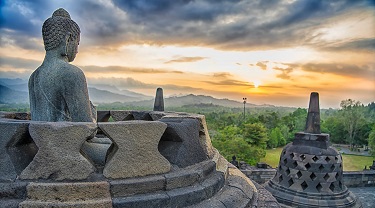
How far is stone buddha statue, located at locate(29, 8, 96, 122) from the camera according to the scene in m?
3.15

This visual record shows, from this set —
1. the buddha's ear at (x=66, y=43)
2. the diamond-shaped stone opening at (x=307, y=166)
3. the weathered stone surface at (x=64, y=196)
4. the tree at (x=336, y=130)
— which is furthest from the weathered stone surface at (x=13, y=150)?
the tree at (x=336, y=130)

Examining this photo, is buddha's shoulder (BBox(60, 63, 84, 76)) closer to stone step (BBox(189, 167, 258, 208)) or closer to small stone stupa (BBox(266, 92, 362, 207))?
stone step (BBox(189, 167, 258, 208))

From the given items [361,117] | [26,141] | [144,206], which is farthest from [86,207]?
[361,117]

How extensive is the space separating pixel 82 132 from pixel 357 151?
144 feet

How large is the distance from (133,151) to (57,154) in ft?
2.03

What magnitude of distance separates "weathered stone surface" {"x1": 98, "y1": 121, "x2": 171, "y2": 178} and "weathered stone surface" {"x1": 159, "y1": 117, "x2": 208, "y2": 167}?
214mm

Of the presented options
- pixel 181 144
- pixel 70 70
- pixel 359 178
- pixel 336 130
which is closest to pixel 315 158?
pixel 181 144

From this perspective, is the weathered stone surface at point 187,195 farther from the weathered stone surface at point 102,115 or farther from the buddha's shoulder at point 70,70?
the weathered stone surface at point 102,115

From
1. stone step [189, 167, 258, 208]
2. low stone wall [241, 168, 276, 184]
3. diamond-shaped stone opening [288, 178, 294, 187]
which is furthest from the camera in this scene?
low stone wall [241, 168, 276, 184]

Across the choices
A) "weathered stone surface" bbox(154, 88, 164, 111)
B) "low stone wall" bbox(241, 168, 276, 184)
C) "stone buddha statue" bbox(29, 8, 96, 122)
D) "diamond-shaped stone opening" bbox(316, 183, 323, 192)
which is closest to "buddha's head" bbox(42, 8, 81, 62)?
"stone buddha statue" bbox(29, 8, 96, 122)

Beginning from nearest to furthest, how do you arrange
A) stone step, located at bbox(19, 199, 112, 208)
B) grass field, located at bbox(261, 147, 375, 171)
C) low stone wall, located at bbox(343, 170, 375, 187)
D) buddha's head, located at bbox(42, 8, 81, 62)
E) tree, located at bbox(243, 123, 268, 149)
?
stone step, located at bbox(19, 199, 112, 208) → buddha's head, located at bbox(42, 8, 81, 62) → low stone wall, located at bbox(343, 170, 375, 187) → grass field, located at bbox(261, 147, 375, 171) → tree, located at bbox(243, 123, 268, 149)

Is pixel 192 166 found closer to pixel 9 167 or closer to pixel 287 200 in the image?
pixel 9 167

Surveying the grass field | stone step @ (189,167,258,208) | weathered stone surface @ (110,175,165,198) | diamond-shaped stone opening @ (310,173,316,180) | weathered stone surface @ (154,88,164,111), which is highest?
weathered stone surface @ (154,88,164,111)

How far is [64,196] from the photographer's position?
2344 millimetres
